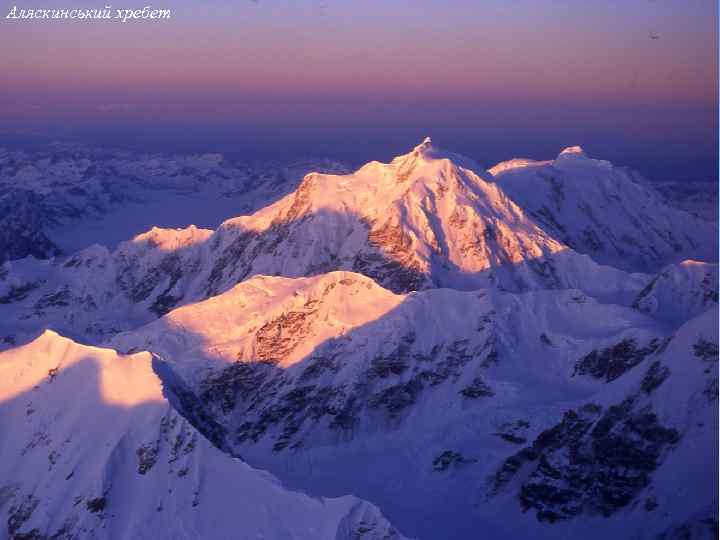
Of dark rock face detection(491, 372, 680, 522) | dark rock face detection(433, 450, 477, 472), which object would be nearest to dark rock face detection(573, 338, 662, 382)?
dark rock face detection(491, 372, 680, 522)

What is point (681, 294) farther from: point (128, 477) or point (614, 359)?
point (128, 477)

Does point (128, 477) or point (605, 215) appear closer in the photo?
point (128, 477)

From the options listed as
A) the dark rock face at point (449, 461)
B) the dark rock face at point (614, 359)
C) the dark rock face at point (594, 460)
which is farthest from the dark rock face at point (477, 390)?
the dark rock face at point (594, 460)

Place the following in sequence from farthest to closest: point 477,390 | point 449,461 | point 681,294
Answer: point 681,294 → point 477,390 → point 449,461

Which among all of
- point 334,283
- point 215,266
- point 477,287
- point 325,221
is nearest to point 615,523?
point 334,283

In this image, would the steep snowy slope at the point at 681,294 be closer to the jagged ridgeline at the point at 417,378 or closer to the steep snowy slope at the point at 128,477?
the jagged ridgeline at the point at 417,378

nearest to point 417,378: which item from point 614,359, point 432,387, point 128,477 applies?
point 432,387
